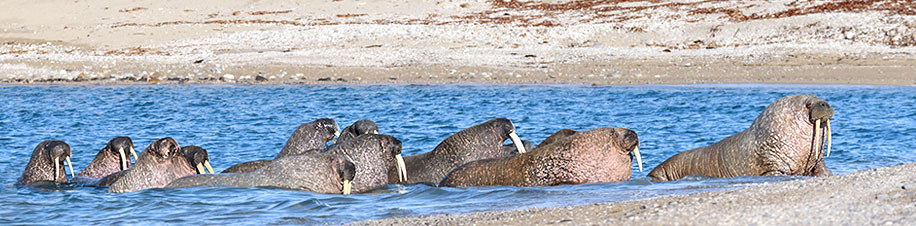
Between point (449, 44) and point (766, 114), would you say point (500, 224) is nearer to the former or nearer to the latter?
point (766, 114)

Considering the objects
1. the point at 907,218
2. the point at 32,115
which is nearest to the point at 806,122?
the point at 907,218

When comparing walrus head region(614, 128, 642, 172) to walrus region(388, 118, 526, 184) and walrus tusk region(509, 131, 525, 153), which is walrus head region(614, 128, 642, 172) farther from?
walrus region(388, 118, 526, 184)

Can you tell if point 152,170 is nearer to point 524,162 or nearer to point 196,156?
point 196,156

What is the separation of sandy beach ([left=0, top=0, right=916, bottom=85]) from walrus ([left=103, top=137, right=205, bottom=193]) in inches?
467

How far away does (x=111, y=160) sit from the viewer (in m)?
9.64

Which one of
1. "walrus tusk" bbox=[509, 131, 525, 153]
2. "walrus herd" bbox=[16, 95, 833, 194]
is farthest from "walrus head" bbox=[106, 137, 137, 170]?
"walrus tusk" bbox=[509, 131, 525, 153]

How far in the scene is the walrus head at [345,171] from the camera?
7680 mm

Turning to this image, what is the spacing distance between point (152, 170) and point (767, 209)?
16.0ft

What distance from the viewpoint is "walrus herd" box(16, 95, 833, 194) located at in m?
7.77

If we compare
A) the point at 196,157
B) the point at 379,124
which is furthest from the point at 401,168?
the point at 379,124

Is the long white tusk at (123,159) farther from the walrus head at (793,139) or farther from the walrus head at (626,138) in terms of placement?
the walrus head at (793,139)

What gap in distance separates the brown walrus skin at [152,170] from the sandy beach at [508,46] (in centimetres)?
1185

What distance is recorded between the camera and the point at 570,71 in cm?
2041

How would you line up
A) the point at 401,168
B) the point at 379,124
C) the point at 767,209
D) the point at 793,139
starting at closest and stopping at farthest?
the point at 767,209, the point at 793,139, the point at 401,168, the point at 379,124
